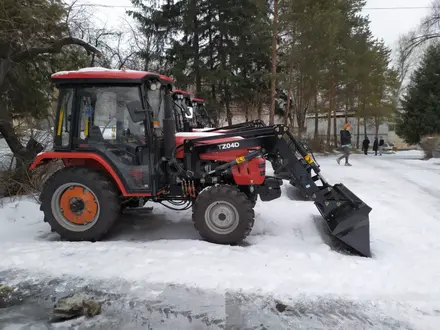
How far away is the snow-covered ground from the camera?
3771mm

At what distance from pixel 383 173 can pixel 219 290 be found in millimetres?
10333

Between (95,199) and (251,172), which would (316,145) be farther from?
(95,199)

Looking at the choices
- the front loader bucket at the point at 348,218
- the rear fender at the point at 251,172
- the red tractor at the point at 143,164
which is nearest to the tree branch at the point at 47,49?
the red tractor at the point at 143,164

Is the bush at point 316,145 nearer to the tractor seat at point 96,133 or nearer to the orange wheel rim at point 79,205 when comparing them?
the tractor seat at point 96,133

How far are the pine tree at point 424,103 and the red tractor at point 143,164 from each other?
77.2 feet

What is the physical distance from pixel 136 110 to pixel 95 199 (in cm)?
143

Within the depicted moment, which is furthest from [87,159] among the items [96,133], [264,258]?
[264,258]

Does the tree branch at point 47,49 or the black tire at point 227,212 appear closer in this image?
the black tire at point 227,212

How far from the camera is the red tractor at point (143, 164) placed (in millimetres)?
5023

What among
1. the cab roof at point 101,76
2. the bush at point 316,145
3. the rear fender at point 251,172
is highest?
the cab roof at point 101,76

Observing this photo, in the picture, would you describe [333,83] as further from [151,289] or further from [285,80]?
[151,289]

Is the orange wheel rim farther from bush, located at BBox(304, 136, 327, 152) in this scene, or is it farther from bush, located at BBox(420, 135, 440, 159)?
bush, located at BBox(304, 136, 327, 152)

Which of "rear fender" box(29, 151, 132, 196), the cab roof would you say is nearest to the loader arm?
"rear fender" box(29, 151, 132, 196)

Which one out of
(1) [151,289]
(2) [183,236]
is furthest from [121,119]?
(1) [151,289]
